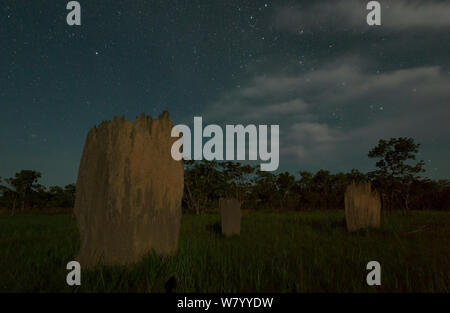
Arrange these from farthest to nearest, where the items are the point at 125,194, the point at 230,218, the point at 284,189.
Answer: the point at 284,189 < the point at 230,218 < the point at 125,194

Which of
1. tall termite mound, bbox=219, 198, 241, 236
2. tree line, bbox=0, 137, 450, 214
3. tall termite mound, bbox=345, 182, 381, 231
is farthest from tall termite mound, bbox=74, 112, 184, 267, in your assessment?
tree line, bbox=0, 137, 450, 214

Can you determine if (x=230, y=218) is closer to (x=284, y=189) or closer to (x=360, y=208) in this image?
(x=360, y=208)

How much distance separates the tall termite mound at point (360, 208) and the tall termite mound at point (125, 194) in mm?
5180

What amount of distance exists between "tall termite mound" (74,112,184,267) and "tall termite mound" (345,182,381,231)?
204 inches

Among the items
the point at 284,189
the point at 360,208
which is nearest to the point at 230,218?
the point at 360,208

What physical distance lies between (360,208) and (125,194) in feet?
20.1

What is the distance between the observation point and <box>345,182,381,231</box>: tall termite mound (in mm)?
6445

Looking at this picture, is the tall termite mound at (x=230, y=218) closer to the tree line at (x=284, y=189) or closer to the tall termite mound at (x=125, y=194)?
the tall termite mound at (x=125, y=194)

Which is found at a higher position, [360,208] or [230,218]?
[360,208]

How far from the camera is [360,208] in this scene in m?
6.50
